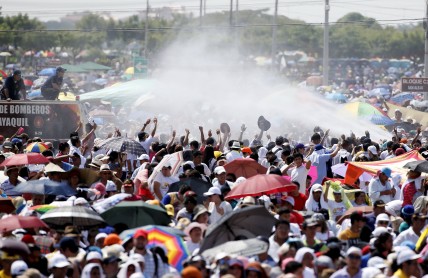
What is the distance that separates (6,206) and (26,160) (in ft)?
11.3

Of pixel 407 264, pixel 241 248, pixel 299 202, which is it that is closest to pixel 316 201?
pixel 299 202

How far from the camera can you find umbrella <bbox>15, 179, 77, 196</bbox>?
15656 mm

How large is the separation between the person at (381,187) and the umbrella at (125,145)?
4.50m

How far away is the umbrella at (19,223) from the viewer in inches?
506

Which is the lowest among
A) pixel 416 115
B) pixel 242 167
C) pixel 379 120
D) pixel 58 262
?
pixel 416 115

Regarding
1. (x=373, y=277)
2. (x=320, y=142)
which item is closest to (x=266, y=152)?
(x=320, y=142)

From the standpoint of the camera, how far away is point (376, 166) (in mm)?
19125

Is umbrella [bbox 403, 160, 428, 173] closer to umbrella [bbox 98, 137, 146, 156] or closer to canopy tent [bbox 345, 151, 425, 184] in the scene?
canopy tent [bbox 345, 151, 425, 184]

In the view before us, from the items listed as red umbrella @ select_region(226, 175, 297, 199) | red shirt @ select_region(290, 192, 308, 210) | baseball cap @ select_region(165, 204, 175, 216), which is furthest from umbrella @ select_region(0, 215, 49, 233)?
red shirt @ select_region(290, 192, 308, 210)

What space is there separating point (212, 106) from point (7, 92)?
10.1 metres

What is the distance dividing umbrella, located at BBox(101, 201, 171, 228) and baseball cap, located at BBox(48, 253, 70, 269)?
2.04 meters

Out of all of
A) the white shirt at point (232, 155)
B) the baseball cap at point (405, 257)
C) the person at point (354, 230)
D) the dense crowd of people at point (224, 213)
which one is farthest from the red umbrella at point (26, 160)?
the baseball cap at point (405, 257)

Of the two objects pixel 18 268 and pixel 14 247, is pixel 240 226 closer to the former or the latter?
pixel 14 247

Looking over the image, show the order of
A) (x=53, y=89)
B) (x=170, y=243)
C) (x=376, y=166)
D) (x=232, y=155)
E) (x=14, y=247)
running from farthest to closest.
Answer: (x=53, y=89) < (x=232, y=155) < (x=376, y=166) < (x=170, y=243) < (x=14, y=247)
